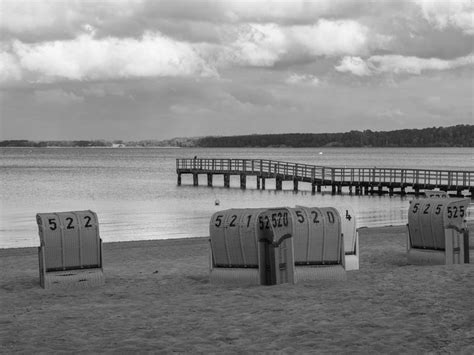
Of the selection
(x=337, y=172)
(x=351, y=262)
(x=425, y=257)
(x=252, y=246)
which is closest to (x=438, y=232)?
(x=425, y=257)

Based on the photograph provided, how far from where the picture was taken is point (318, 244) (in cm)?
1180

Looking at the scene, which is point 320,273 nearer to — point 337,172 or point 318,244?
point 318,244

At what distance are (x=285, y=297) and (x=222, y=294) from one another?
986mm

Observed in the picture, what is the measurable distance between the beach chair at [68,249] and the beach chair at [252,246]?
6.69ft

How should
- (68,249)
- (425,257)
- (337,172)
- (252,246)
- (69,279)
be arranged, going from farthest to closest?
(337,172) < (425,257) < (68,249) < (69,279) < (252,246)

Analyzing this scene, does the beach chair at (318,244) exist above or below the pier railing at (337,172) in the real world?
above

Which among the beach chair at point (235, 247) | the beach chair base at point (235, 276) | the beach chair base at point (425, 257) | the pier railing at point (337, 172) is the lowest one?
the pier railing at point (337, 172)

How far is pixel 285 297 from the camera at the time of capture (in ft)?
33.6

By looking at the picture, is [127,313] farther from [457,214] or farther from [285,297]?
[457,214]

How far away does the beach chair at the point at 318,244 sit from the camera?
1166 centimetres

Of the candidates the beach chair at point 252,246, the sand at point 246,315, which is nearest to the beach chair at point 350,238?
the sand at point 246,315

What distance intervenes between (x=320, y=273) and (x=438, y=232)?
3.42 meters

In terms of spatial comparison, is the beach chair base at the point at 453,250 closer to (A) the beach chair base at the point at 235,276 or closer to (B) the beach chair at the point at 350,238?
(B) the beach chair at the point at 350,238

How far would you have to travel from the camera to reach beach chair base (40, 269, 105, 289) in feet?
39.9
